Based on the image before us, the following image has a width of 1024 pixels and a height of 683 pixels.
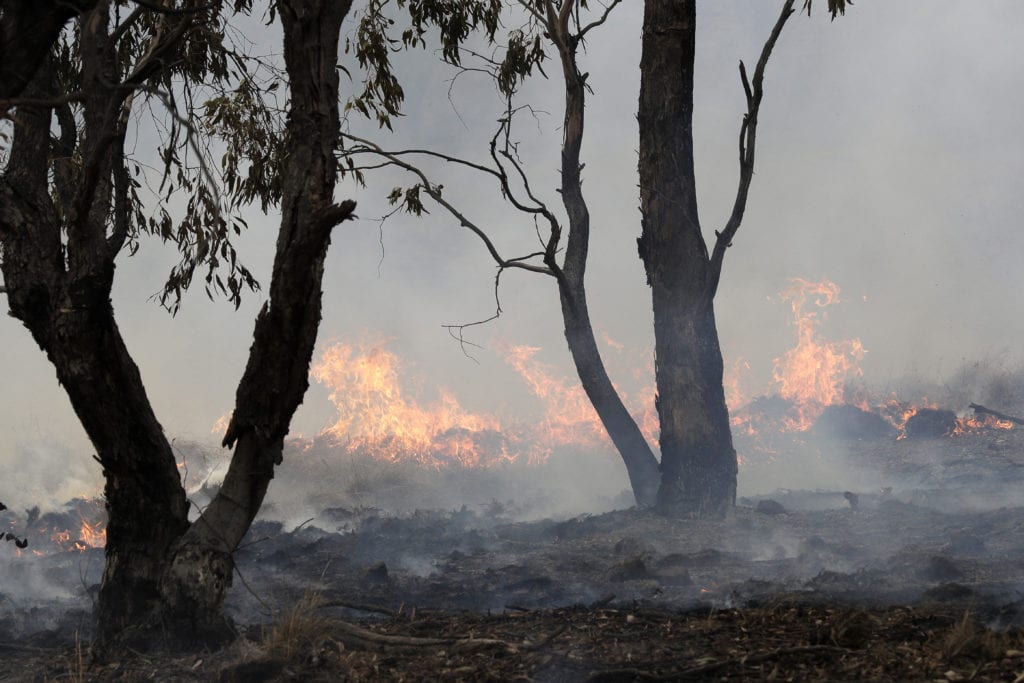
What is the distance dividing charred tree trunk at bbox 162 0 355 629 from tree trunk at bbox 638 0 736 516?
223 inches

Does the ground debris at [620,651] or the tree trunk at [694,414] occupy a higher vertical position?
the tree trunk at [694,414]

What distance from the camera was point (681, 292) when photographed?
10.8 meters

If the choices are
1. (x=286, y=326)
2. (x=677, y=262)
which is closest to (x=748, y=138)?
(x=677, y=262)

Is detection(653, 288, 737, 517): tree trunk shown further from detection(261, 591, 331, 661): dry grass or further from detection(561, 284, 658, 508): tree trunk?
detection(261, 591, 331, 661): dry grass

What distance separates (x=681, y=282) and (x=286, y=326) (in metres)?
6.30

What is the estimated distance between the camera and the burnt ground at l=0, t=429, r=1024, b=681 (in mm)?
5109

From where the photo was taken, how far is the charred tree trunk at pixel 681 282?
35.0 feet

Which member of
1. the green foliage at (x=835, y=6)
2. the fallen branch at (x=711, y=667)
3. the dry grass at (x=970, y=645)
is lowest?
the fallen branch at (x=711, y=667)

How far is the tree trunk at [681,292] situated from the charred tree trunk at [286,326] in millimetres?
5677

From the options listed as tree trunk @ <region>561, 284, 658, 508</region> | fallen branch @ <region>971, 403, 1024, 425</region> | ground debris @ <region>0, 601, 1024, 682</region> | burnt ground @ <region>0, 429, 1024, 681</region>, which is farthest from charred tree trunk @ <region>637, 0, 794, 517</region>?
fallen branch @ <region>971, 403, 1024, 425</region>

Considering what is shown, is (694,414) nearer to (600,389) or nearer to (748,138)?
(600,389)

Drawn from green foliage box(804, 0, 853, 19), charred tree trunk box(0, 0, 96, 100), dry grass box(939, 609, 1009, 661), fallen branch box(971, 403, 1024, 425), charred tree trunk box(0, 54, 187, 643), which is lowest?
dry grass box(939, 609, 1009, 661)

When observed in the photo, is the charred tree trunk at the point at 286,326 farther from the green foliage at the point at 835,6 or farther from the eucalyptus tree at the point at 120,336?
the green foliage at the point at 835,6

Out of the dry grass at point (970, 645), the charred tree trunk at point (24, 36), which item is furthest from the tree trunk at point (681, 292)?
the charred tree trunk at point (24, 36)
